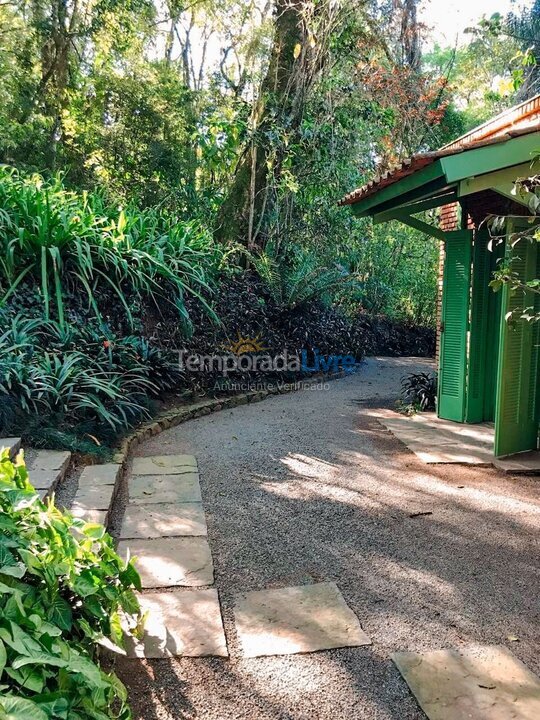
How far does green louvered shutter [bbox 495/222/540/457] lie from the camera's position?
462 centimetres

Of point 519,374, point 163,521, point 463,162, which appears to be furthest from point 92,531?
point 519,374

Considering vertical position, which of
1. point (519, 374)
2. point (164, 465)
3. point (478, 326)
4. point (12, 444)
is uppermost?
point (478, 326)

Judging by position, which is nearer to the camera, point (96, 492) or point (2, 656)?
point (2, 656)

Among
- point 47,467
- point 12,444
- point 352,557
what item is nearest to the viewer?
point 352,557

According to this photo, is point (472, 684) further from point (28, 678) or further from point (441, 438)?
point (441, 438)

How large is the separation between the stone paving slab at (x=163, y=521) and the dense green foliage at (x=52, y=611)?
2.89 feet

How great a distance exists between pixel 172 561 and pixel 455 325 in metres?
4.19

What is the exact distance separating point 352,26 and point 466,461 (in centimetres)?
712

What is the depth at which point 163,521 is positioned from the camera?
3338 millimetres

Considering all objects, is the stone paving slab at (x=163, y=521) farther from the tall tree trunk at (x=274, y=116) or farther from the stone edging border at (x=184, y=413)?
the tall tree trunk at (x=274, y=116)

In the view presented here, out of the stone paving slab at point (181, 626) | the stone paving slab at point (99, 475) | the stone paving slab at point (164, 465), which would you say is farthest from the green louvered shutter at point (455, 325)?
the stone paving slab at point (181, 626)

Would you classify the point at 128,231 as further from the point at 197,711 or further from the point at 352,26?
the point at 197,711

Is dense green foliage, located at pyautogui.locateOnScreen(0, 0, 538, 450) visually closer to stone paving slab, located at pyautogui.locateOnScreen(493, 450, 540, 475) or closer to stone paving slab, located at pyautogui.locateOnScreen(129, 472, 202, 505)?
stone paving slab, located at pyautogui.locateOnScreen(129, 472, 202, 505)

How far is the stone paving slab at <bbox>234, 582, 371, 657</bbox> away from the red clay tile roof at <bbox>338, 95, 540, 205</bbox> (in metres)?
3.01
